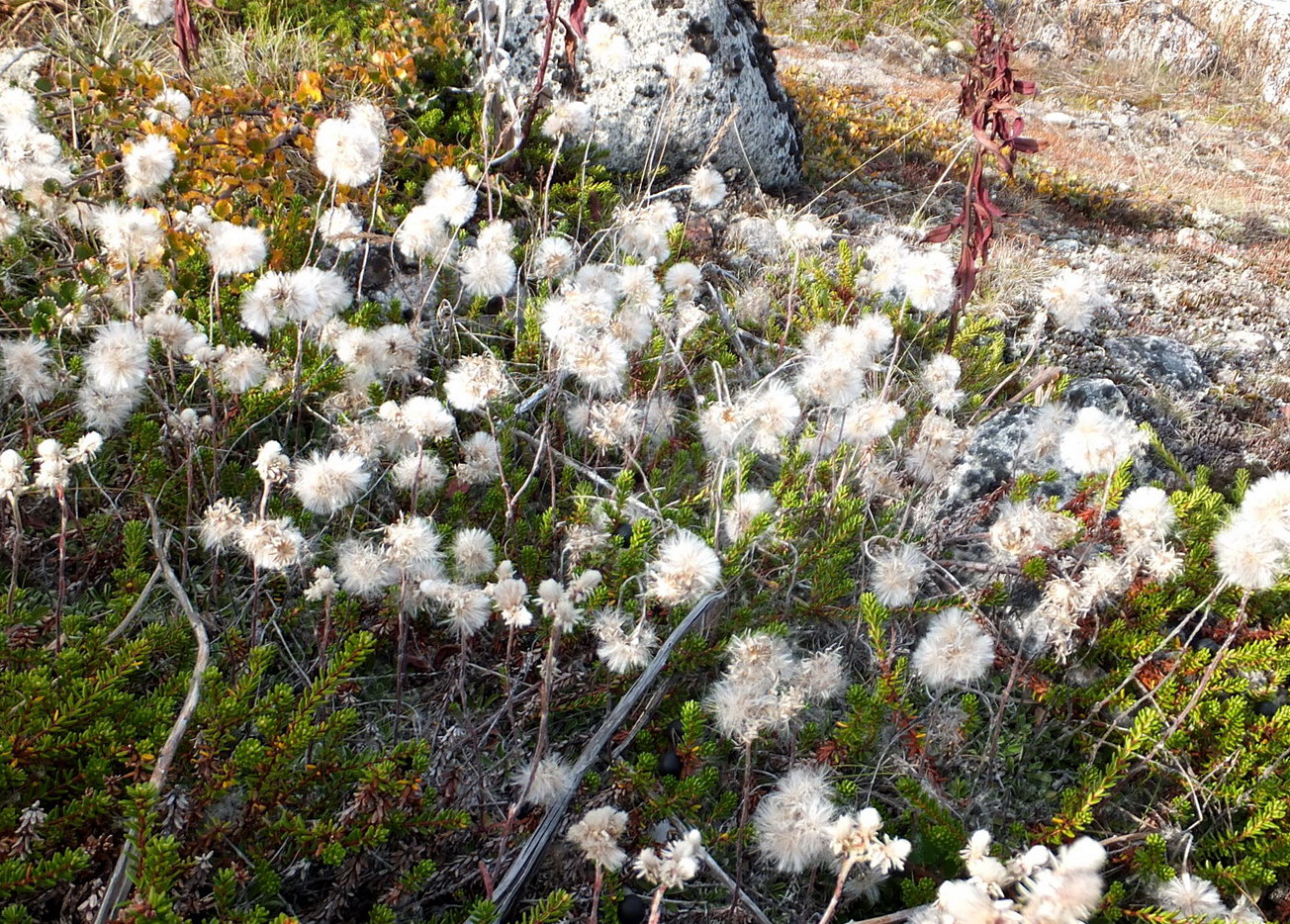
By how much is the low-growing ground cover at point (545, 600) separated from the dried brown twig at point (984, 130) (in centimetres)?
18

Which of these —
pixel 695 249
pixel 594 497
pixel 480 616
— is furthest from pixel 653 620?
pixel 695 249

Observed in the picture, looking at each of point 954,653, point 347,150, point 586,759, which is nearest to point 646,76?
point 347,150

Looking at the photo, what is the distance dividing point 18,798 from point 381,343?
178 centimetres

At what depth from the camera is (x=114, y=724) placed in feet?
7.20

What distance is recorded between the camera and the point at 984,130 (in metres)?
3.70

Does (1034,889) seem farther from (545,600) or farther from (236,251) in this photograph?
(236,251)

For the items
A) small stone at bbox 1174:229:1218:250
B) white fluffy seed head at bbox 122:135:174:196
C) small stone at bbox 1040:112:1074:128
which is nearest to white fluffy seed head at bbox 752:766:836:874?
white fluffy seed head at bbox 122:135:174:196

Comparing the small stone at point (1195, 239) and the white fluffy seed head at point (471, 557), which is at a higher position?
the small stone at point (1195, 239)

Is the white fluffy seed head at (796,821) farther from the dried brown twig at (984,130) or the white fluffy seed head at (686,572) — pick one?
the dried brown twig at (984,130)

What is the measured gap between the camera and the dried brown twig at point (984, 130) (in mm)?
3572

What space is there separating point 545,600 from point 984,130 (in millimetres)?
3023

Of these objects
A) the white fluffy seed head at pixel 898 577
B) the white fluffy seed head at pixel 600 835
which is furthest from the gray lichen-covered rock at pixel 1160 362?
the white fluffy seed head at pixel 600 835

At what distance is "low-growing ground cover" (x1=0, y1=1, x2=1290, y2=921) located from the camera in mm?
2068

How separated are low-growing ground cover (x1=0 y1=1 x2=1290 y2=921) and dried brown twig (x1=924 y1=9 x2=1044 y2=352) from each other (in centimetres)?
18
